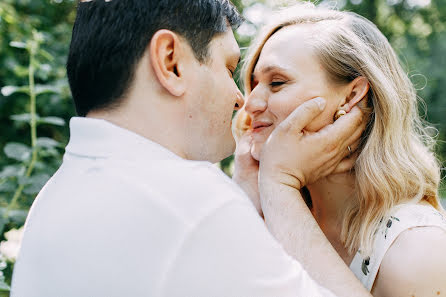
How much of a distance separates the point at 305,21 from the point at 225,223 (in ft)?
5.81

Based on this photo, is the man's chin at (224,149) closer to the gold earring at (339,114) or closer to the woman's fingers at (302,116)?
the woman's fingers at (302,116)

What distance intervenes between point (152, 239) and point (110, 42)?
2.42ft

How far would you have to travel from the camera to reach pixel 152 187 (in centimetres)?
143

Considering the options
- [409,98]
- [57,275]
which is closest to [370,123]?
[409,98]

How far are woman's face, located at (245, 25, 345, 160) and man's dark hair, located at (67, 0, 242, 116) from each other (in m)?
0.94


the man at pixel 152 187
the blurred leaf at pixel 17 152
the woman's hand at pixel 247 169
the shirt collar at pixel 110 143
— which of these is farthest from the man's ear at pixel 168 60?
the blurred leaf at pixel 17 152

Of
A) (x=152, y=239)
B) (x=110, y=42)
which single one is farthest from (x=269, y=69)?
(x=152, y=239)

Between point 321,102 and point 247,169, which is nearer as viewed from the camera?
point 321,102

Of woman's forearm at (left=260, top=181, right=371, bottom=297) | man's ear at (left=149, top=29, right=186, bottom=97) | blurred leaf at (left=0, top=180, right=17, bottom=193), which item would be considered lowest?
blurred leaf at (left=0, top=180, right=17, bottom=193)

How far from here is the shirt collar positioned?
1543mm

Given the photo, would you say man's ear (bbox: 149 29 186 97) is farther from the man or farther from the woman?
the woman

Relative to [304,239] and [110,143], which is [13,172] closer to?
[110,143]

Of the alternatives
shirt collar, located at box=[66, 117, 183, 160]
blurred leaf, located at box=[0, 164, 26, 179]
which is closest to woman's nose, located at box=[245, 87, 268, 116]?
shirt collar, located at box=[66, 117, 183, 160]

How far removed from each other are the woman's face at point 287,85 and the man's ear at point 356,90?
0.15 feet
